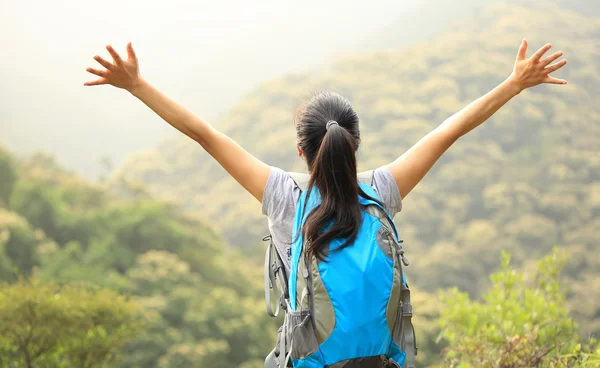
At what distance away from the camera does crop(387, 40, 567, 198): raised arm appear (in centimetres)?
109

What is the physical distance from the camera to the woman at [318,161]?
3.08 ft

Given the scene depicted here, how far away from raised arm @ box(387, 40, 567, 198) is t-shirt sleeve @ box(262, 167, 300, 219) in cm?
19

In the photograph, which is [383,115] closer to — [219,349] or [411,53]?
[411,53]

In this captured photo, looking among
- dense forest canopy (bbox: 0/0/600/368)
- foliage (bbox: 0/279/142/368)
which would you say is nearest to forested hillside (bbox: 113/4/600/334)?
dense forest canopy (bbox: 0/0/600/368)

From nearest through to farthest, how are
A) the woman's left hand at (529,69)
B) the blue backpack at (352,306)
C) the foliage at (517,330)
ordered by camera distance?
the blue backpack at (352,306)
the woman's left hand at (529,69)
the foliage at (517,330)

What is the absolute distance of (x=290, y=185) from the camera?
1.02m

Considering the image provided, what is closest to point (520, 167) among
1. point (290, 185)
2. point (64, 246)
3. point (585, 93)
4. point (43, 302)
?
point (585, 93)

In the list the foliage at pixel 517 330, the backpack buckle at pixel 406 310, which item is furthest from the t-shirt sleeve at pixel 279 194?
the foliage at pixel 517 330

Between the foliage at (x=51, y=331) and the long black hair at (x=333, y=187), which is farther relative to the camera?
the foliage at (x=51, y=331)

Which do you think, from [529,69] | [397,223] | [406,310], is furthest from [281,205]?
[397,223]

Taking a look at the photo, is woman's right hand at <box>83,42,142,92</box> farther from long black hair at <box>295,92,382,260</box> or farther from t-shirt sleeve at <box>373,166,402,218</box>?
t-shirt sleeve at <box>373,166,402,218</box>

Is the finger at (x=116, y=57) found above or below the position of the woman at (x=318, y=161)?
above

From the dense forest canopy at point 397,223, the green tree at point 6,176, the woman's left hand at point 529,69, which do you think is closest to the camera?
the woman's left hand at point 529,69

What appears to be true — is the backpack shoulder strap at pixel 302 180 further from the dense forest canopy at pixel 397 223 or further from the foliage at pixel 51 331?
the foliage at pixel 51 331
